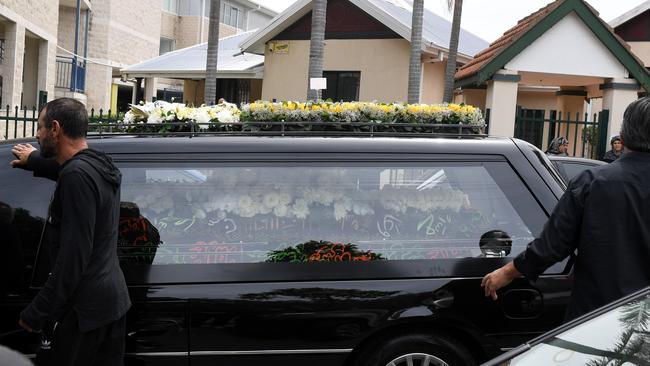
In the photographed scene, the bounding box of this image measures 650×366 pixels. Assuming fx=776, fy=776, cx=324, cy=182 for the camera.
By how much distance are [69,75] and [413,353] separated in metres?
31.8

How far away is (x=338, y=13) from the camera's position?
19.9 meters

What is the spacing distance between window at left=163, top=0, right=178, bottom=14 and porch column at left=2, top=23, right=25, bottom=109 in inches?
1122

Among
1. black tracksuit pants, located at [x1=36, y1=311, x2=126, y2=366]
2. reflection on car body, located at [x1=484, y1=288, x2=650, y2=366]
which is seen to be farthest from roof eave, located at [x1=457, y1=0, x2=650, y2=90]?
reflection on car body, located at [x1=484, y1=288, x2=650, y2=366]

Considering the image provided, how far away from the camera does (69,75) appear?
109 ft

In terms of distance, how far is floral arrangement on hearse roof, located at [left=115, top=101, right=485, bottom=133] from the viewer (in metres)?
5.08

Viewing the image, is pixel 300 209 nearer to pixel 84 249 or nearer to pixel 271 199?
pixel 271 199

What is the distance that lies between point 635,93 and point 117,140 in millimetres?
12259

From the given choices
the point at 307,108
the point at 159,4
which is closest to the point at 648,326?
the point at 307,108

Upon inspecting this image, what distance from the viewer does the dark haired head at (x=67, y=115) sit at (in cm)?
360

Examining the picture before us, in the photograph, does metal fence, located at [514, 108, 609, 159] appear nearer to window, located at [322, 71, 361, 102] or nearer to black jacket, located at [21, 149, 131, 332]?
window, located at [322, 71, 361, 102]

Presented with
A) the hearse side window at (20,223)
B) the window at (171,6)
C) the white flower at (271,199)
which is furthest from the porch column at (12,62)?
the window at (171,6)

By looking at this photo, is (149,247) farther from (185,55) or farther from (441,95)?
(185,55)

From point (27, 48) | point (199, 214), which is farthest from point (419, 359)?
point (27, 48)

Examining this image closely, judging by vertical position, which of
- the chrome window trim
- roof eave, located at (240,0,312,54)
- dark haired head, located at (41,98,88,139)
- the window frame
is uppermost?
roof eave, located at (240,0,312,54)
